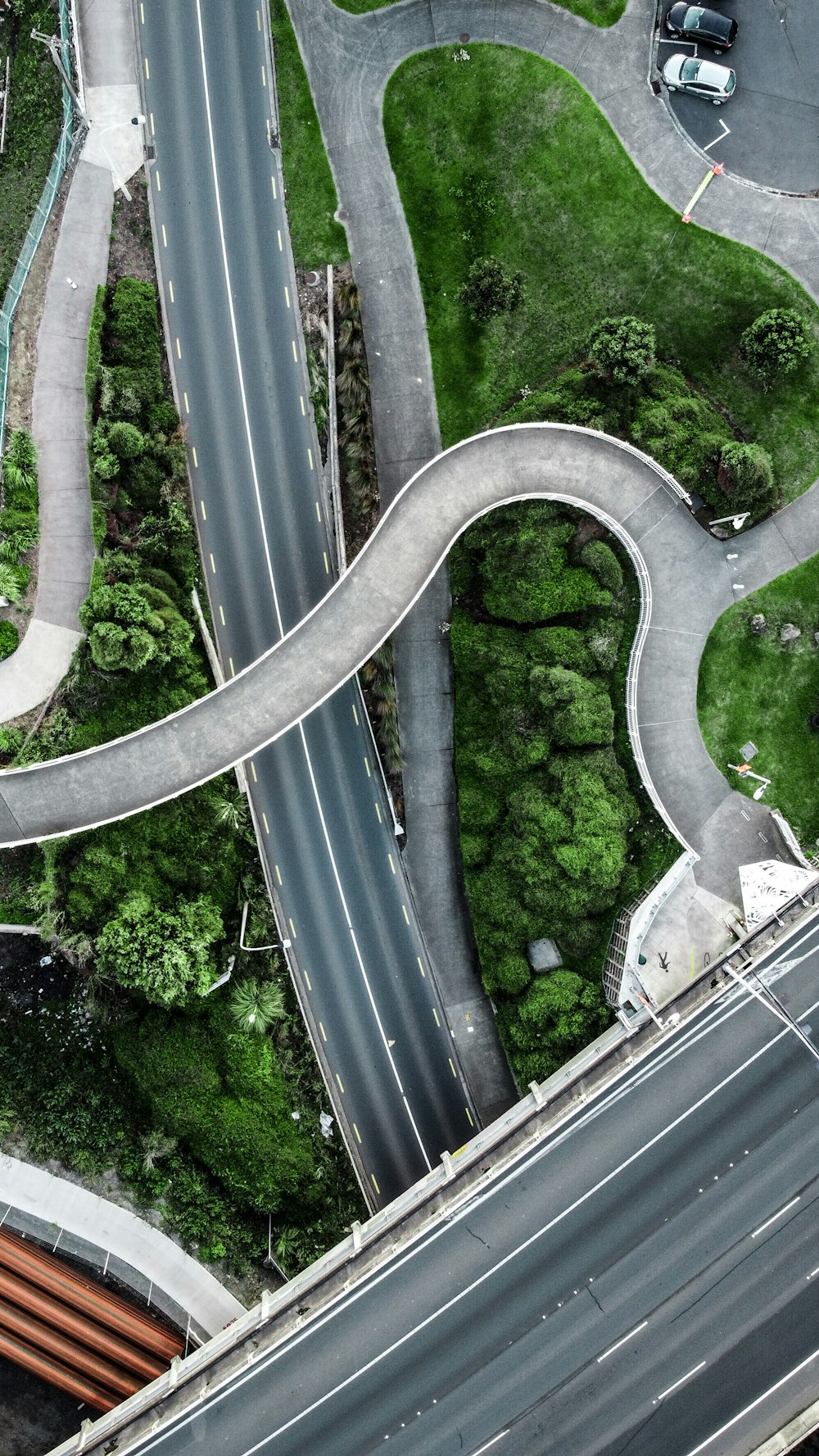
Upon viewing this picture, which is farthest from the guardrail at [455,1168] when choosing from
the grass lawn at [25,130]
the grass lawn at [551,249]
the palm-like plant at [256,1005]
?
the grass lawn at [25,130]

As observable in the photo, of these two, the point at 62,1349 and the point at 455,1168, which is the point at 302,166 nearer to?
the point at 455,1168

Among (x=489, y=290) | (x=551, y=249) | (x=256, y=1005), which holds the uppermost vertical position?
(x=551, y=249)

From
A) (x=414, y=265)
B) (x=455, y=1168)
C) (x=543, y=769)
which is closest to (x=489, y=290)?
(x=414, y=265)

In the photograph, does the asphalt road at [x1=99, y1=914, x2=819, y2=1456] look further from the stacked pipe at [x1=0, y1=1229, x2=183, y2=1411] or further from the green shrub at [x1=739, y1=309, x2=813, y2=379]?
the green shrub at [x1=739, y1=309, x2=813, y2=379]

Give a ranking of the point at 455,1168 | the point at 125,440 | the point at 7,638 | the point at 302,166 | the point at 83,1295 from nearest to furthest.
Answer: the point at 455,1168 → the point at 83,1295 → the point at 125,440 → the point at 7,638 → the point at 302,166

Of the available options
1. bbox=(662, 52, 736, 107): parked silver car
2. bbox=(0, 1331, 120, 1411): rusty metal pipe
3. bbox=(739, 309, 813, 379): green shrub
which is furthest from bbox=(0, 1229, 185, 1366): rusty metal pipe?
bbox=(662, 52, 736, 107): parked silver car

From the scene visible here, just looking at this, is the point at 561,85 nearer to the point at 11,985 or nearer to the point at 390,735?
the point at 390,735

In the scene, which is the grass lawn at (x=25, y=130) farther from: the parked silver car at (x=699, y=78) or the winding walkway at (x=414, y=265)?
the parked silver car at (x=699, y=78)
